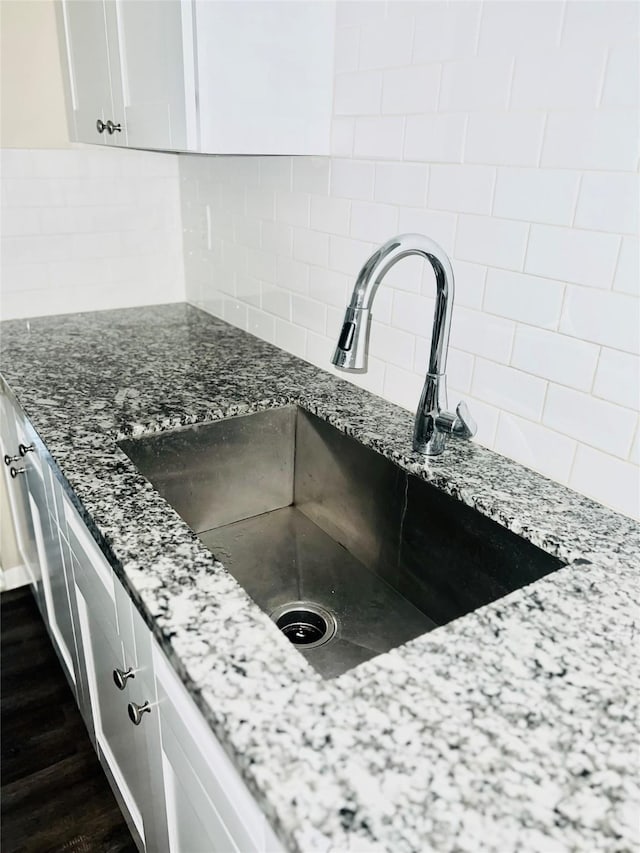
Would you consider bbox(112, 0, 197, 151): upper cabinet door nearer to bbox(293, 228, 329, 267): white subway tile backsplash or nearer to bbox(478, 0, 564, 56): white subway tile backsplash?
bbox(293, 228, 329, 267): white subway tile backsplash

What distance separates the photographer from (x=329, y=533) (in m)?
1.40

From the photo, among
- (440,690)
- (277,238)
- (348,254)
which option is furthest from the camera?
(277,238)

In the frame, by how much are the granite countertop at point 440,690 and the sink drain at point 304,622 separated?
325 millimetres

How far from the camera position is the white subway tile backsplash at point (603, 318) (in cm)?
93

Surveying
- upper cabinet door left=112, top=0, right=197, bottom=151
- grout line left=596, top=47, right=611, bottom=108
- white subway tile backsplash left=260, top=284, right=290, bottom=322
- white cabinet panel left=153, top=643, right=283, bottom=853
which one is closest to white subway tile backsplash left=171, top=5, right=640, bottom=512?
grout line left=596, top=47, right=611, bottom=108

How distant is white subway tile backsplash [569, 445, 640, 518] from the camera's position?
0.98m

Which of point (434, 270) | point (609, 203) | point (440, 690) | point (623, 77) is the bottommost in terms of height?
point (440, 690)

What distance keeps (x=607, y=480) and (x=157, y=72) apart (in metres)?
1.16

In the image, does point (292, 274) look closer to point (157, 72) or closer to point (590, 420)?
point (157, 72)

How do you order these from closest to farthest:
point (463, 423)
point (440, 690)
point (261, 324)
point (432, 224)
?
point (440, 690), point (463, 423), point (432, 224), point (261, 324)

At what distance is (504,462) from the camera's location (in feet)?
3.82

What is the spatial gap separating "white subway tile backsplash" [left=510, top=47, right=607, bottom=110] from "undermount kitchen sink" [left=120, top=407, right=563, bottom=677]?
2.07 ft

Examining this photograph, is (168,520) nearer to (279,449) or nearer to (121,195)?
(279,449)

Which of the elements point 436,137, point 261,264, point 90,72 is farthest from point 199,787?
point 90,72
